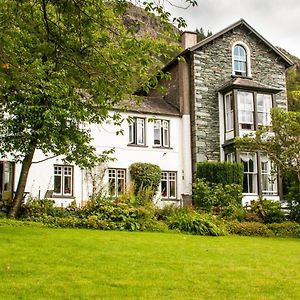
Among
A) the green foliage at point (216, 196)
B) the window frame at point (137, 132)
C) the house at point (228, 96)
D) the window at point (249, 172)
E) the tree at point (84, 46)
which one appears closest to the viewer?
the tree at point (84, 46)

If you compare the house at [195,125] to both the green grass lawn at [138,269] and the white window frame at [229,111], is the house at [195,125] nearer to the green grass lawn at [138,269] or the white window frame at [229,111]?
the white window frame at [229,111]

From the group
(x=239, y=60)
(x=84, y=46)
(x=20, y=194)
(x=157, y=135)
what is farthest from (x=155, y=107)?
(x=84, y=46)

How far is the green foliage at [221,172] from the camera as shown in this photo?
82.6 ft

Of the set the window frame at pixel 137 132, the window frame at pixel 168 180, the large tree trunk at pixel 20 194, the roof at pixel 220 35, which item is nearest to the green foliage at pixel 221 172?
the window frame at pixel 168 180

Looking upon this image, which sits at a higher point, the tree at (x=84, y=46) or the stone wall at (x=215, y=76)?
the stone wall at (x=215, y=76)

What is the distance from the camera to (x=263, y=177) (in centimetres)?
2767

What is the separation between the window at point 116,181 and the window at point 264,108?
27.8 feet

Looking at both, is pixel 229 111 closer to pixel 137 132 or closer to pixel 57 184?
pixel 137 132

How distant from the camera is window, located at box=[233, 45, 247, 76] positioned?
2956cm

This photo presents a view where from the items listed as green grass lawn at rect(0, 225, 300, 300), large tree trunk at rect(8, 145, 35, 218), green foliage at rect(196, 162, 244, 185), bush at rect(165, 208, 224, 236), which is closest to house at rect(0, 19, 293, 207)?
green foliage at rect(196, 162, 244, 185)

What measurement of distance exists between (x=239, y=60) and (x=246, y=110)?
383 cm

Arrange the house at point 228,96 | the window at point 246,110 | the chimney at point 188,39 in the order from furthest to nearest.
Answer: the chimney at point 188,39 → the window at point 246,110 → the house at point 228,96

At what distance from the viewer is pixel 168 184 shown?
27.1 metres

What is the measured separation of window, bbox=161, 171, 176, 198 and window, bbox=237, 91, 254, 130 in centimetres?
485
